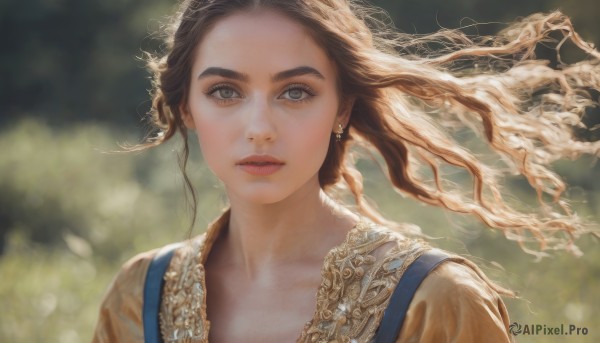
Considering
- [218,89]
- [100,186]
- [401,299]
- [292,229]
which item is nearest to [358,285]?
[401,299]

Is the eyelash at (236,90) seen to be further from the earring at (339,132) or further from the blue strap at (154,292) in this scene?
the blue strap at (154,292)

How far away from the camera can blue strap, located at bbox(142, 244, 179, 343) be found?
9.07ft

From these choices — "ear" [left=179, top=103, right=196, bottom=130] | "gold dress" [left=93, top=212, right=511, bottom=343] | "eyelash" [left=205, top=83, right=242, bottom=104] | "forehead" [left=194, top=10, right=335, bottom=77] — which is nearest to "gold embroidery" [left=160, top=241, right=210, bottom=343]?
"gold dress" [left=93, top=212, right=511, bottom=343]

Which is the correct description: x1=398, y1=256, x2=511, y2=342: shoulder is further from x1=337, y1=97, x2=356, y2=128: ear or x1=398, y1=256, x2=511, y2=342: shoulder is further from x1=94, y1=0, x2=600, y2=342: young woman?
x1=337, y1=97, x2=356, y2=128: ear

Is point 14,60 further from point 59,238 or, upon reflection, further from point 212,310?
point 212,310

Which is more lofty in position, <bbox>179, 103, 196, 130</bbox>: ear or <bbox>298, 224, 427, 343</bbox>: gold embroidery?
<bbox>179, 103, 196, 130</bbox>: ear

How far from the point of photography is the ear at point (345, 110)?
107 inches

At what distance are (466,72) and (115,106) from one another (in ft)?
19.7

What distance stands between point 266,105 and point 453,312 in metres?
0.64

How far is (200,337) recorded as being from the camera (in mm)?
2664

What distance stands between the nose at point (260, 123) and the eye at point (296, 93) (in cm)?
5

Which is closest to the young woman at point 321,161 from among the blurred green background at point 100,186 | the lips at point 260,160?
the lips at point 260,160

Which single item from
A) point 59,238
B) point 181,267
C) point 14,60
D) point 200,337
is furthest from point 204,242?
point 14,60

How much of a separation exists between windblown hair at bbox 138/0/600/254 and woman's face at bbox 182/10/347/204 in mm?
110
